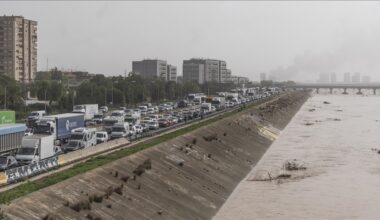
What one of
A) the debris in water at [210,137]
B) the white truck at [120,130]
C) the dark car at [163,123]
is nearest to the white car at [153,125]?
the dark car at [163,123]

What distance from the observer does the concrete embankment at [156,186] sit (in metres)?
21.7

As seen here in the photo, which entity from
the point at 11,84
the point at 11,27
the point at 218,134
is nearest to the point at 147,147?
the point at 218,134

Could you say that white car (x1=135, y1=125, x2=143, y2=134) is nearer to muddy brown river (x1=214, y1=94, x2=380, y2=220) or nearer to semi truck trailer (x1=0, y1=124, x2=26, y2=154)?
muddy brown river (x1=214, y1=94, x2=380, y2=220)

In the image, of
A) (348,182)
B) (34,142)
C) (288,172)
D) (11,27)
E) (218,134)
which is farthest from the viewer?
(11,27)

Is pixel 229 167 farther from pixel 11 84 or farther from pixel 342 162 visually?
pixel 11 84

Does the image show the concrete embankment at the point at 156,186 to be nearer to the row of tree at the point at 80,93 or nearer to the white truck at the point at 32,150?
the white truck at the point at 32,150

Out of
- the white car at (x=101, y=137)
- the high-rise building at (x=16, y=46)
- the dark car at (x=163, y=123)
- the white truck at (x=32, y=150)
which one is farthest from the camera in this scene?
the high-rise building at (x=16, y=46)

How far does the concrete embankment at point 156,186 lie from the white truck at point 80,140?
5.00 meters

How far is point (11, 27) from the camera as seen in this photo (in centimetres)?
14525

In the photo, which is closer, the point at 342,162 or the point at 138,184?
the point at 138,184

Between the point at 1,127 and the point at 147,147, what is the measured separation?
31.4 feet

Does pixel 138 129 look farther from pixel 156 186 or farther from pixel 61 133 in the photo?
pixel 156 186

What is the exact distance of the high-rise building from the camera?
14538 cm

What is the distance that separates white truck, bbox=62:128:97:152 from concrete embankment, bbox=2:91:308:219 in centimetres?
500
